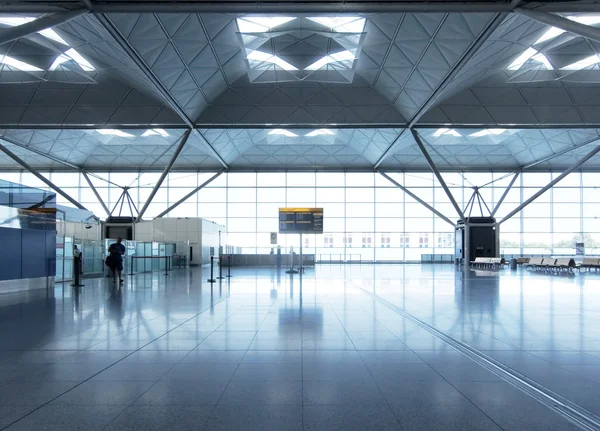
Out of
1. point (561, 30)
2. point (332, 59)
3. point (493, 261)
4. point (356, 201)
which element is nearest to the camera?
point (561, 30)

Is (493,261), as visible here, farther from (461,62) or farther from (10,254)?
(10,254)

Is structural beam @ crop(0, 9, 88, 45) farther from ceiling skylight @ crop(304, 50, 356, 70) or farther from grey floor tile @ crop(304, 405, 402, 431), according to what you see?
grey floor tile @ crop(304, 405, 402, 431)

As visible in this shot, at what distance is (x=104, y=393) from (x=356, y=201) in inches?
1812

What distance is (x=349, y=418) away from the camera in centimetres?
379

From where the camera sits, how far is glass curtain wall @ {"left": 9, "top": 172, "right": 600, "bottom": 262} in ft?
159

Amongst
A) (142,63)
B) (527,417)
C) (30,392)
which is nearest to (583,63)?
(142,63)

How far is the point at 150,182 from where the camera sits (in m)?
49.5

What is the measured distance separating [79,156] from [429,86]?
3599 centimetres

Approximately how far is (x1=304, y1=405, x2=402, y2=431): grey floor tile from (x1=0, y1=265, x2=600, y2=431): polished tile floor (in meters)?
0.02

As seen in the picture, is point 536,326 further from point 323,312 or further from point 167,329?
point 167,329

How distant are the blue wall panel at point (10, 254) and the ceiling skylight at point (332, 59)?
20462 mm

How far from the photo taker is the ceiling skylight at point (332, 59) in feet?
91.6

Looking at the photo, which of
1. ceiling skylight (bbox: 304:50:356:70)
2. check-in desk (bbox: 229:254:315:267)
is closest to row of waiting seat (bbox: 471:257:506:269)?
check-in desk (bbox: 229:254:315:267)

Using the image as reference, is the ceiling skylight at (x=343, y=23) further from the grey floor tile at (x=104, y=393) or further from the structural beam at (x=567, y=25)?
the grey floor tile at (x=104, y=393)
